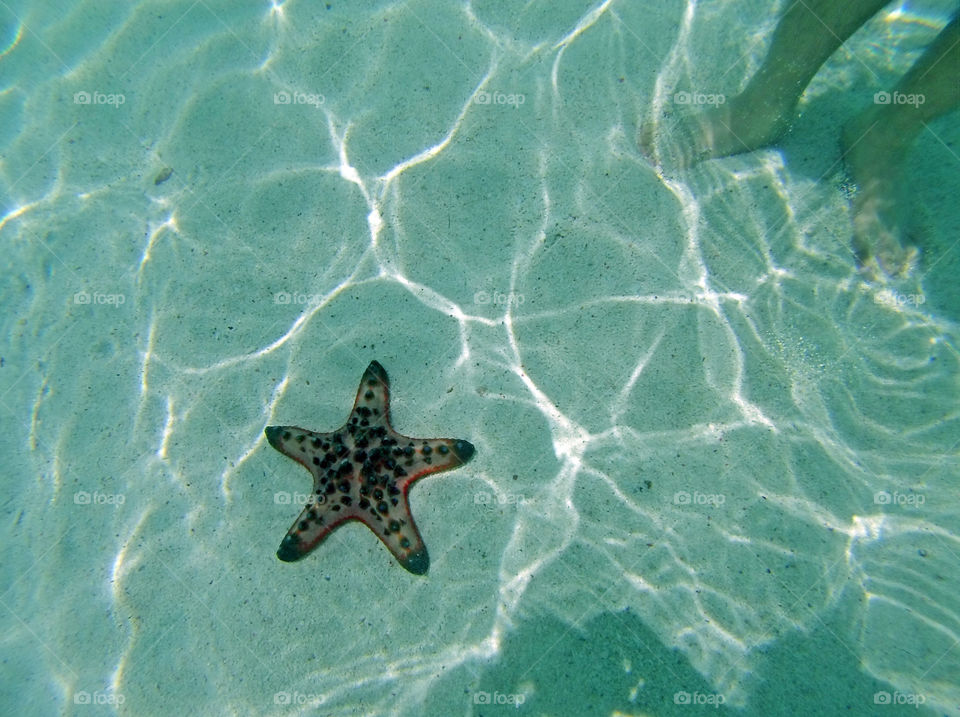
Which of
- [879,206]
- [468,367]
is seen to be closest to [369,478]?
[468,367]

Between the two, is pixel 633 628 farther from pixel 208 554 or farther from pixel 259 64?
pixel 259 64

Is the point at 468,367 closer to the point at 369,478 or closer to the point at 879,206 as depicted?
the point at 369,478

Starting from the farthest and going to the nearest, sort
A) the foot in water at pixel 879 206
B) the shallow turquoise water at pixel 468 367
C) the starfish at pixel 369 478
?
the foot in water at pixel 879 206, the shallow turquoise water at pixel 468 367, the starfish at pixel 369 478

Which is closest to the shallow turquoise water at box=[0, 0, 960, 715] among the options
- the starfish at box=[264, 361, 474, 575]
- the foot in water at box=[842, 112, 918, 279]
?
the foot in water at box=[842, 112, 918, 279]

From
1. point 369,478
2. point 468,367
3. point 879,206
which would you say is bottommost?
point 369,478

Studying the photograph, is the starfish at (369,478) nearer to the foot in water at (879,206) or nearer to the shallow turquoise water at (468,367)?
the shallow turquoise water at (468,367)

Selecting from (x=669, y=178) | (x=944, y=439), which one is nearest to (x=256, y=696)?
(x=669, y=178)

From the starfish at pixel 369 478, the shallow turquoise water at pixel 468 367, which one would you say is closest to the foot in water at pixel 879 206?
the shallow turquoise water at pixel 468 367

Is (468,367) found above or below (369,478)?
above
